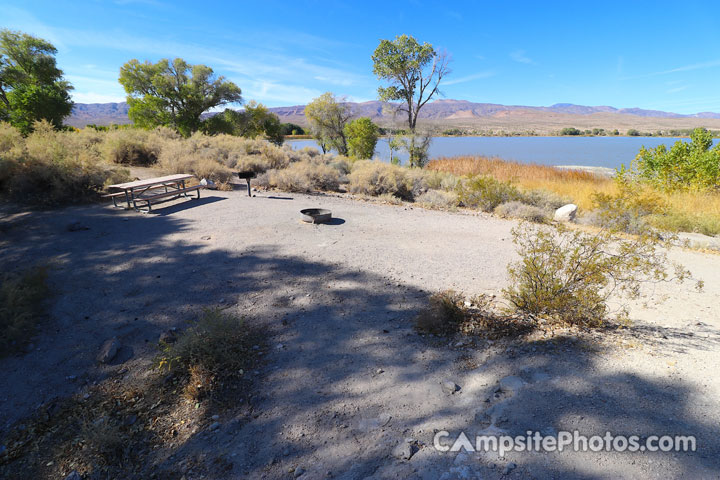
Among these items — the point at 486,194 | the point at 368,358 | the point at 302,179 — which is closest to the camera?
the point at 368,358

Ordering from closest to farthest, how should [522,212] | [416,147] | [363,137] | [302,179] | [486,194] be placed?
1. [522,212]
2. [486,194]
3. [302,179]
4. [416,147]
5. [363,137]

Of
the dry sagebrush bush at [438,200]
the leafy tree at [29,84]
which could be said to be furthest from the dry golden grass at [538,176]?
the leafy tree at [29,84]

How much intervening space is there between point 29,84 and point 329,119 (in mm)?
21462

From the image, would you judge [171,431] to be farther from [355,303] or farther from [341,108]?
[341,108]

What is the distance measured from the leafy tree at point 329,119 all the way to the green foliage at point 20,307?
24689 millimetres

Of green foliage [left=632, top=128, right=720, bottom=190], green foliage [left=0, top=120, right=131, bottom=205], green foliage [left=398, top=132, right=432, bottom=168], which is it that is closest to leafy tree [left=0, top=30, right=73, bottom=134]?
green foliage [left=0, top=120, right=131, bottom=205]

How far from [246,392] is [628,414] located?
262 centimetres

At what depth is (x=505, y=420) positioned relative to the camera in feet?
6.91

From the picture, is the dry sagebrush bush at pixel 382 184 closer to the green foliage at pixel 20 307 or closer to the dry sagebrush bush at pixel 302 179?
the dry sagebrush bush at pixel 302 179

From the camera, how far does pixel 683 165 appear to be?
10438mm

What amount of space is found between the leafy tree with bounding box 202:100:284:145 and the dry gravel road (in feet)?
94.7

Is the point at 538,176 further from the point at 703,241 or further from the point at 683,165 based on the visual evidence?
the point at 703,241

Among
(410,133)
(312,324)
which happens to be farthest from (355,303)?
(410,133)

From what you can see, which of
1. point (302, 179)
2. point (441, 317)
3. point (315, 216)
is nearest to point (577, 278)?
point (441, 317)
